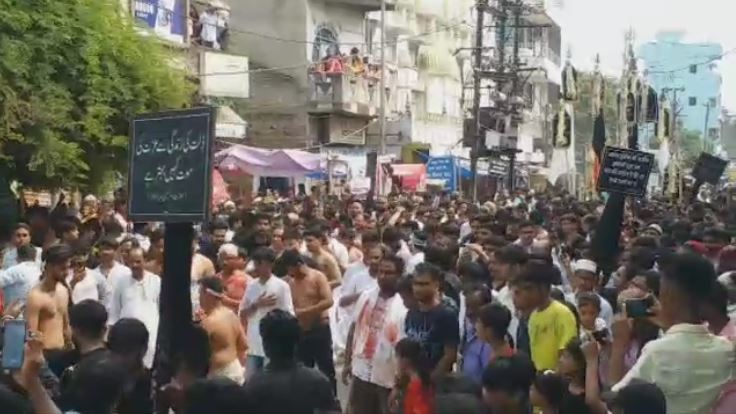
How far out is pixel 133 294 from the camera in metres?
10.5

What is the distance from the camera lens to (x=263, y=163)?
3058cm

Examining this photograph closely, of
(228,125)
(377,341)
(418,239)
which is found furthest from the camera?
(228,125)

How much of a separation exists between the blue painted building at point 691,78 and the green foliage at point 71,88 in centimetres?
8794

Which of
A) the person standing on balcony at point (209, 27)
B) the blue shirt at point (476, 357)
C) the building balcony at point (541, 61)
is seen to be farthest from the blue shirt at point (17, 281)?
the building balcony at point (541, 61)

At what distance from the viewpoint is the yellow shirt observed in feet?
25.3

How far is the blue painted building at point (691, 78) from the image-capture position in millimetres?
112312

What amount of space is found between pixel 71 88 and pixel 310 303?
1025cm

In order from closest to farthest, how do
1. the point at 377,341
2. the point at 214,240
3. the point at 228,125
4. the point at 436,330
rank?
the point at 436,330
the point at 377,341
the point at 214,240
the point at 228,125

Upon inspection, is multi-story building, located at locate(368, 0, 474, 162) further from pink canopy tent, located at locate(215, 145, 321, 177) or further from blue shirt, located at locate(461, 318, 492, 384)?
blue shirt, located at locate(461, 318, 492, 384)

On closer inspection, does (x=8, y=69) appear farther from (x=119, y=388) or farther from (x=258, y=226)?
(x=119, y=388)

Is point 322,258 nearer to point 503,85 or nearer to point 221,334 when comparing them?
point 221,334

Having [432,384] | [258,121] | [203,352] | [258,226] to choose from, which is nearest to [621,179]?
[258,226]

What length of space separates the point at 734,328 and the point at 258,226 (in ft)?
25.7

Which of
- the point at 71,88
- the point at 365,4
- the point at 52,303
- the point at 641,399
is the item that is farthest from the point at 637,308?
the point at 365,4
